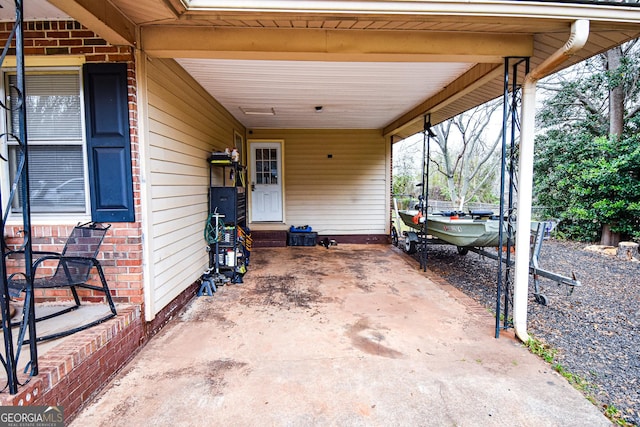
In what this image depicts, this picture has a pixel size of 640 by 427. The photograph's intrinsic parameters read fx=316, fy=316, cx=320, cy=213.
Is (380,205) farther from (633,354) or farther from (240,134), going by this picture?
(633,354)

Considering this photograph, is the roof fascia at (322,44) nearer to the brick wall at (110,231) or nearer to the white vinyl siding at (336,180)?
the brick wall at (110,231)

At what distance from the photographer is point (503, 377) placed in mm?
2338

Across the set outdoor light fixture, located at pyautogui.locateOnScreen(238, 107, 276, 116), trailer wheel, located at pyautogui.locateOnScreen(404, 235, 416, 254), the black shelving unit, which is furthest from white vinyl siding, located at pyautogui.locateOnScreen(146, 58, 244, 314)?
trailer wheel, located at pyautogui.locateOnScreen(404, 235, 416, 254)

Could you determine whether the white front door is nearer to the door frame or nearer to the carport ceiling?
the door frame

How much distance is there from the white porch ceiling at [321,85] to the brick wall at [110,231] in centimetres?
91

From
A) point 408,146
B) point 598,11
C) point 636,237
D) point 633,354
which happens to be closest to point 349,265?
point 633,354

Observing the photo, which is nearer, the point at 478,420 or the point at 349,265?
the point at 478,420

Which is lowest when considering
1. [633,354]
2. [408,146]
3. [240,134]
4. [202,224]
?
[633,354]

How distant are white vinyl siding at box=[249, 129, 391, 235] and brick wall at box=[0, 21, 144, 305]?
501cm

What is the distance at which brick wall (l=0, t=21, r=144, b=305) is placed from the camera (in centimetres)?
260

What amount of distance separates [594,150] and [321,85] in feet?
26.3

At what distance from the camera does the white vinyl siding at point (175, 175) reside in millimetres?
2934

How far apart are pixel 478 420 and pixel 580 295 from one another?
3.50 m

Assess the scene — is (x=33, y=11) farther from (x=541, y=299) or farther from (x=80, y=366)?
(x=541, y=299)
